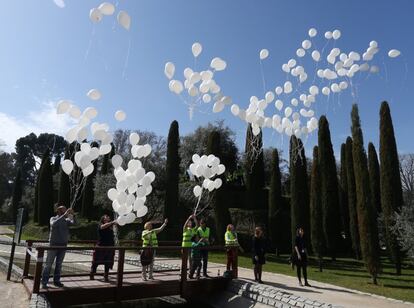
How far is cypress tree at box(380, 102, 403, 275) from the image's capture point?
15.8 meters

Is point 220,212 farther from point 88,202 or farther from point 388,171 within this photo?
point 88,202

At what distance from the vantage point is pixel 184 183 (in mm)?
24734

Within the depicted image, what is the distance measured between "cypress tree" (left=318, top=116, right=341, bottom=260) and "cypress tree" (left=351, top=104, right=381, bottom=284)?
19.2 feet

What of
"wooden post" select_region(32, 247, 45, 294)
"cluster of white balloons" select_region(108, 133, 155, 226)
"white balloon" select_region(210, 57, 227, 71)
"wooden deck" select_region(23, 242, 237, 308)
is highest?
"white balloon" select_region(210, 57, 227, 71)

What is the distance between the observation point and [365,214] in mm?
12828

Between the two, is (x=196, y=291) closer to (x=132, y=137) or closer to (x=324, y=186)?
(x=132, y=137)

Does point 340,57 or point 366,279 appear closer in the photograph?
point 340,57

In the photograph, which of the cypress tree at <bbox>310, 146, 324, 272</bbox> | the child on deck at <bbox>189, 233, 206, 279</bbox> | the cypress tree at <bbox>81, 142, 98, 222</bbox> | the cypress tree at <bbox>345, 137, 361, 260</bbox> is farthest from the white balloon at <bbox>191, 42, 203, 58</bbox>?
the cypress tree at <bbox>81, 142, 98, 222</bbox>

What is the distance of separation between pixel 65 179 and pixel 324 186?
19245 mm

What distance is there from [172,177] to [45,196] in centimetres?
1370

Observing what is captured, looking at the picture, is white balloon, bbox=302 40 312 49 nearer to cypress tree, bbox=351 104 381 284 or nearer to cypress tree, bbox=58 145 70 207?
cypress tree, bbox=351 104 381 284

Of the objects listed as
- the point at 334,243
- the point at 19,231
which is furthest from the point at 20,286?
the point at 334,243

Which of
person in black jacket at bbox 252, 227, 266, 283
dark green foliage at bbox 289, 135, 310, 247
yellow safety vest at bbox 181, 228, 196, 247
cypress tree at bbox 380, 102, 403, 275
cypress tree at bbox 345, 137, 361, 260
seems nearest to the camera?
yellow safety vest at bbox 181, 228, 196, 247

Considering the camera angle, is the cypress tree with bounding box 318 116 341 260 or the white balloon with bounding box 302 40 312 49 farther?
the cypress tree with bounding box 318 116 341 260
